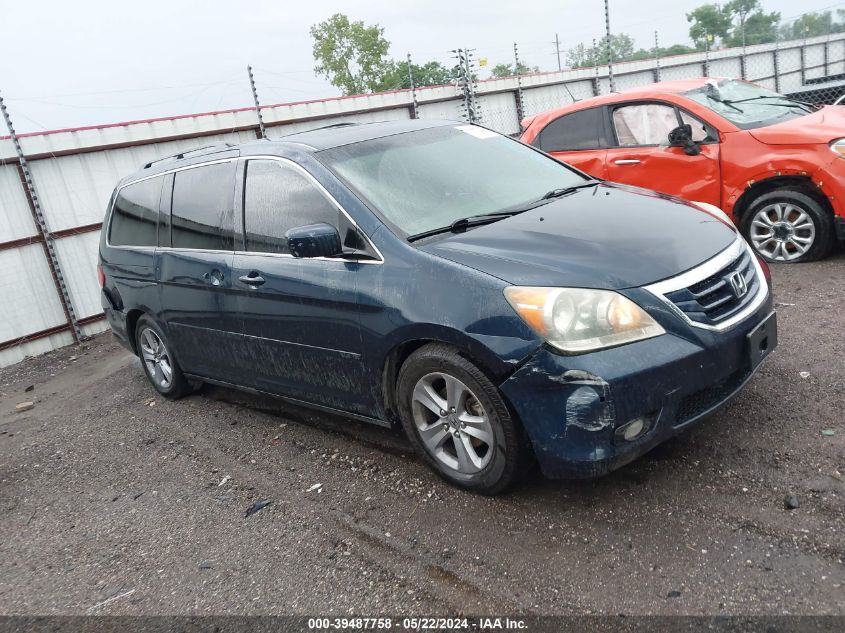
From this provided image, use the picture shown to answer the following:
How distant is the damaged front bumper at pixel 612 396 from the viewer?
2.80 metres

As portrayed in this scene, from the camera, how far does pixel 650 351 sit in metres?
2.85

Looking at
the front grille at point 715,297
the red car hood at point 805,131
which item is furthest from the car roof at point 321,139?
the red car hood at point 805,131

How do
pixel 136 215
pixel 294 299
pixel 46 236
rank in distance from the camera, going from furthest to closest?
1. pixel 46 236
2. pixel 136 215
3. pixel 294 299

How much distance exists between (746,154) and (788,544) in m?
4.61

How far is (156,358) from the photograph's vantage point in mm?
5715

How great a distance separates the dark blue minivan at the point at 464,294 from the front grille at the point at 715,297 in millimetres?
10

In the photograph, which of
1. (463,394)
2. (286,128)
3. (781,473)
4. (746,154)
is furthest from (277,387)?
(286,128)

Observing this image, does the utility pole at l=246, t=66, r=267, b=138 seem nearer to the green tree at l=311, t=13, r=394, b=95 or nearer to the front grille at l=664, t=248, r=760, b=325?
the front grille at l=664, t=248, r=760, b=325

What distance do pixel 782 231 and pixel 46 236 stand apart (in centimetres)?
833

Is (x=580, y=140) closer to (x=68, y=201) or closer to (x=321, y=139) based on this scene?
(x=321, y=139)

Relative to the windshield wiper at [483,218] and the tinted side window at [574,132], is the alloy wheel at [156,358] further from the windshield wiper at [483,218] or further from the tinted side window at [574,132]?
the tinted side window at [574,132]

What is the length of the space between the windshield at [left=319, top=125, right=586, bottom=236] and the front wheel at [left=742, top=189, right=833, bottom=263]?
9.09 ft

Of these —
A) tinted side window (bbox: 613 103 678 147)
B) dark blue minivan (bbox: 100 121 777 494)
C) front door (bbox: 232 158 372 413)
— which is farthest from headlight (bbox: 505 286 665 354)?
tinted side window (bbox: 613 103 678 147)

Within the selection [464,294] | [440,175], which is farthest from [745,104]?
[464,294]
